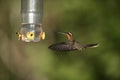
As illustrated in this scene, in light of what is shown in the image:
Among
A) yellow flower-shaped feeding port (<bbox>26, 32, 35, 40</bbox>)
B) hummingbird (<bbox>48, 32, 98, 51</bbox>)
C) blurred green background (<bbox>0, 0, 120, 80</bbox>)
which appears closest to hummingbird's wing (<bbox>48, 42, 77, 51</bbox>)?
hummingbird (<bbox>48, 32, 98, 51</bbox>)

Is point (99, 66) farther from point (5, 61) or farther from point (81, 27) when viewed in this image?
point (5, 61)

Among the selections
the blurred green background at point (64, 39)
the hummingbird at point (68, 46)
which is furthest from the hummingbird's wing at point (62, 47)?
the blurred green background at point (64, 39)

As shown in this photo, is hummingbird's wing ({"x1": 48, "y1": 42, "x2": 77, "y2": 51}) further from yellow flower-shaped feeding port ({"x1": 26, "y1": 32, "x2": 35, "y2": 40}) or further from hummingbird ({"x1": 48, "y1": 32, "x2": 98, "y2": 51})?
yellow flower-shaped feeding port ({"x1": 26, "y1": 32, "x2": 35, "y2": 40})

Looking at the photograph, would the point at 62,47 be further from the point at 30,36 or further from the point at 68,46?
the point at 30,36

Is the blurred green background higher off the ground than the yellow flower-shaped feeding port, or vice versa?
the yellow flower-shaped feeding port

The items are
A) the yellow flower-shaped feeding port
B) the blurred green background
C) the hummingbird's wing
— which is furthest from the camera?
the blurred green background

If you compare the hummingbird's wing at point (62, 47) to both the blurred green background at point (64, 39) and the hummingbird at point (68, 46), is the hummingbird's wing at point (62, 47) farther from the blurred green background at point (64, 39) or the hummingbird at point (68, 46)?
the blurred green background at point (64, 39)

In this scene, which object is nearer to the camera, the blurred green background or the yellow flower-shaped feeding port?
the yellow flower-shaped feeding port

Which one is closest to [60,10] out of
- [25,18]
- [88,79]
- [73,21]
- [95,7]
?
[73,21]

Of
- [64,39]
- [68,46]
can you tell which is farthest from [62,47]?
[64,39]
